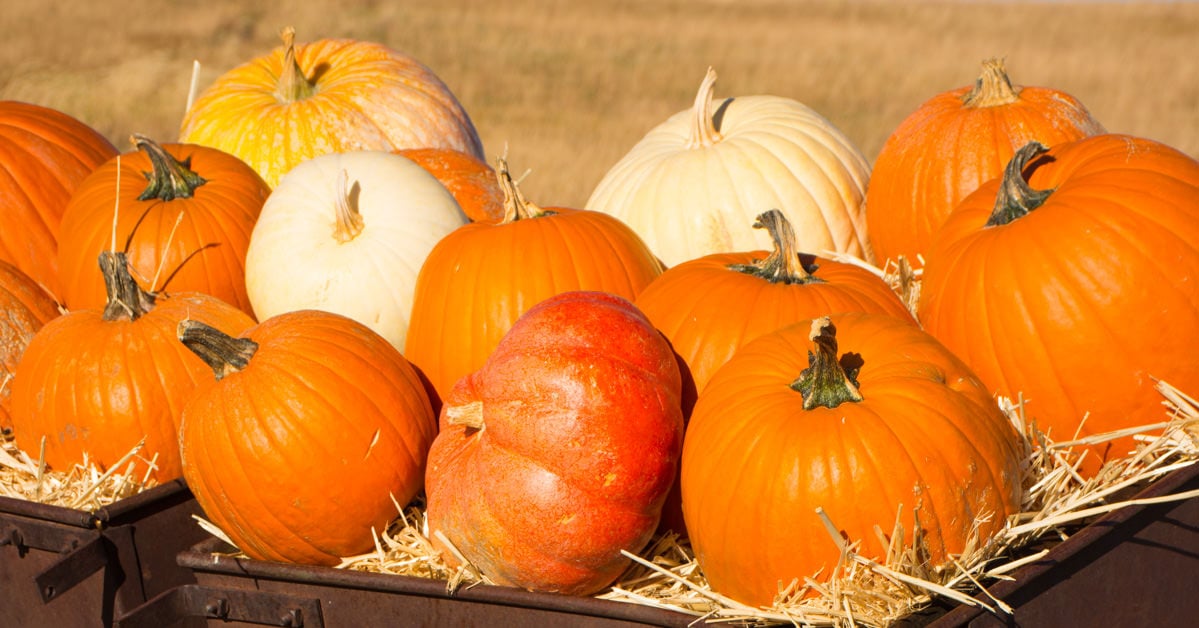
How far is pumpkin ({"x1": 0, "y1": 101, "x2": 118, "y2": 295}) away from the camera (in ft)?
13.4

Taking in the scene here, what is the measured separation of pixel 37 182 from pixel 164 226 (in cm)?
79

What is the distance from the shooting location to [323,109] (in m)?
4.36

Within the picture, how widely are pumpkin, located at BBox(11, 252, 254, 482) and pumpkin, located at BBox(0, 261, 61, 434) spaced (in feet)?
1.26

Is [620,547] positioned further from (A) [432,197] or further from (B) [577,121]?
(B) [577,121]

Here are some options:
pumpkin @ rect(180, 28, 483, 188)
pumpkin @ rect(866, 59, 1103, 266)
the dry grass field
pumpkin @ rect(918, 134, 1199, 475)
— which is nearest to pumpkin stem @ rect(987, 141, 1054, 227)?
pumpkin @ rect(918, 134, 1199, 475)

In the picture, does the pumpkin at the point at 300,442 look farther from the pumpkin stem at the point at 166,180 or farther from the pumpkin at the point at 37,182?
the pumpkin at the point at 37,182

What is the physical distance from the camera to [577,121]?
1364 cm

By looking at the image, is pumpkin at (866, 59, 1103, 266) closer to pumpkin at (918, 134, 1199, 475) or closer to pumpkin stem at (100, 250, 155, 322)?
pumpkin at (918, 134, 1199, 475)

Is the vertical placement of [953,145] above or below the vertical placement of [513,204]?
above

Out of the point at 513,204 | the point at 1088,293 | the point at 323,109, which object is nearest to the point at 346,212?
A: the point at 513,204

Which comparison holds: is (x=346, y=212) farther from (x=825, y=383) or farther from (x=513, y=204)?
(x=825, y=383)

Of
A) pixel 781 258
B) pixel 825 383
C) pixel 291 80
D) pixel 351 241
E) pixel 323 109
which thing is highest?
pixel 291 80

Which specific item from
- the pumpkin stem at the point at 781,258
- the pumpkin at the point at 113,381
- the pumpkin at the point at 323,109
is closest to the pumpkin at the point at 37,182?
the pumpkin at the point at 323,109

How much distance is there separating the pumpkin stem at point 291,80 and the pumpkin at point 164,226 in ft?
2.02
